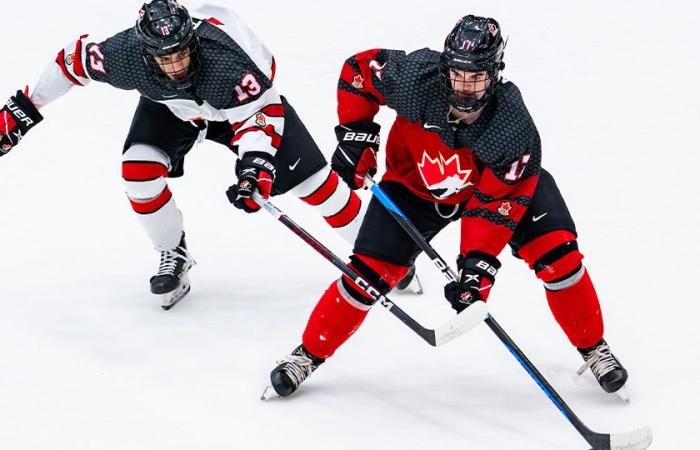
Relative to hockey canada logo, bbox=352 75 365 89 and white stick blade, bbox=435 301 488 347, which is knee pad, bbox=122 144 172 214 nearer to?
hockey canada logo, bbox=352 75 365 89

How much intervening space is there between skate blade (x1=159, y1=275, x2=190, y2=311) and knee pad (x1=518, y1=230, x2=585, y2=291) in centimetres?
144

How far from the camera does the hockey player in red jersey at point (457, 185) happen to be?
3492mm

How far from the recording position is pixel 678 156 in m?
5.52

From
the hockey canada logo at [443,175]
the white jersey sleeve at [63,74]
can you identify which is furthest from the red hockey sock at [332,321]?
the white jersey sleeve at [63,74]

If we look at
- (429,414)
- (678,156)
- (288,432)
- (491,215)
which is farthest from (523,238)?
(678,156)

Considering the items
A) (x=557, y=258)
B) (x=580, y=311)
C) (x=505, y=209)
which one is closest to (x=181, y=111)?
(x=505, y=209)

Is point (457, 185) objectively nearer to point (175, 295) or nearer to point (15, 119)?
point (175, 295)

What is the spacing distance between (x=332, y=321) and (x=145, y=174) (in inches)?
37.8

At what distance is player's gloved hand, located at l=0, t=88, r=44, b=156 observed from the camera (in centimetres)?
412

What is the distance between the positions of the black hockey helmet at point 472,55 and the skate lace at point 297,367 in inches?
38.9

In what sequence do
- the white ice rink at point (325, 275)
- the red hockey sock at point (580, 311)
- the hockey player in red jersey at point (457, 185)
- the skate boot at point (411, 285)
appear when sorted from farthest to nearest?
the skate boot at point (411, 285)
the red hockey sock at point (580, 311)
the white ice rink at point (325, 275)
the hockey player in red jersey at point (457, 185)

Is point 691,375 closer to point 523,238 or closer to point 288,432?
point 523,238

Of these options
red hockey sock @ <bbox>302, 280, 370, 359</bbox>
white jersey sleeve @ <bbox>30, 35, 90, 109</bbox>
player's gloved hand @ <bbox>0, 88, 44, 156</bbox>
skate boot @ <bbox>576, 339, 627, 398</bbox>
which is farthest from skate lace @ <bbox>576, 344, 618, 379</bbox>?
player's gloved hand @ <bbox>0, 88, 44, 156</bbox>

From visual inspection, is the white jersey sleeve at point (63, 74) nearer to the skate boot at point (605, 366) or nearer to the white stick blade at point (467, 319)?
the white stick blade at point (467, 319)
